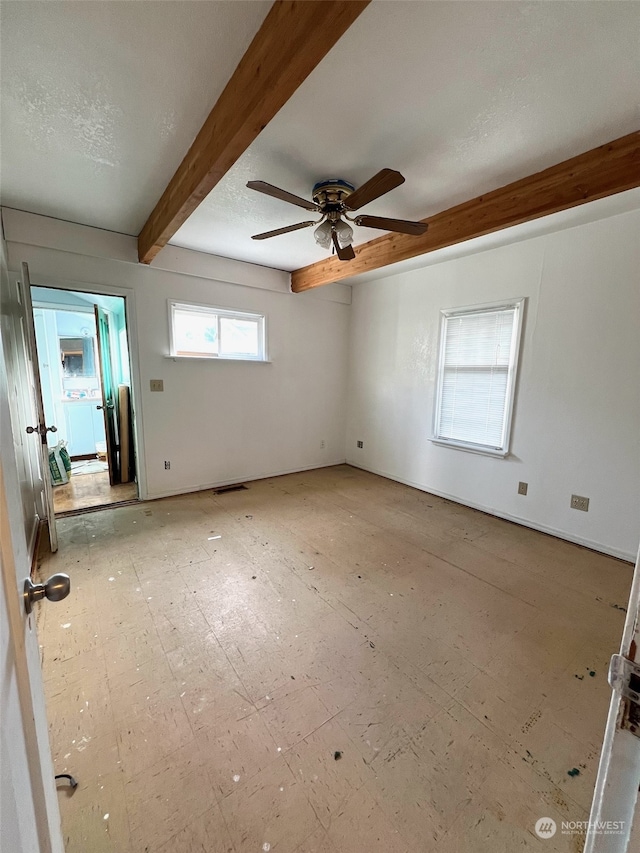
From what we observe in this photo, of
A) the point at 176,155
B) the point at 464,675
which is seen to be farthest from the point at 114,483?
the point at 464,675

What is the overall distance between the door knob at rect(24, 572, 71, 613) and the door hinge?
3.08 feet

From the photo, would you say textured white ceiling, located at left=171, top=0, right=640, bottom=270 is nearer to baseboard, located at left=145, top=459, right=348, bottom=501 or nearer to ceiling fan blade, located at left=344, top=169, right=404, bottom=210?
ceiling fan blade, located at left=344, top=169, right=404, bottom=210

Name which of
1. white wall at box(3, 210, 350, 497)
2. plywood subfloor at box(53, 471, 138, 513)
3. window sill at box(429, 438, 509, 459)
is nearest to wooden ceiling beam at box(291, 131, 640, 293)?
white wall at box(3, 210, 350, 497)

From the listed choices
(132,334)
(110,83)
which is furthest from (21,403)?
(110,83)

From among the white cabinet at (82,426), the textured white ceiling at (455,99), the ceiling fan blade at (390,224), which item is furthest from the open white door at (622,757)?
the white cabinet at (82,426)

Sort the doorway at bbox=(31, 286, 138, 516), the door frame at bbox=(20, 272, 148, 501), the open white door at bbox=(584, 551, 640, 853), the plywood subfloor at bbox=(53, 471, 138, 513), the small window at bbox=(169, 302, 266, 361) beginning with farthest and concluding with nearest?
the doorway at bbox=(31, 286, 138, 516)
the small window at bbox=(169, 302, 266, 361)
the plywood subfloor at bbox=(53, 471, 138, 513)
the door frame at bbox=(20, 272, 148, 501)
the open white door at bbox=(584, 551, 640, 853)

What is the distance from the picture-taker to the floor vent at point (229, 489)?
3.91 m

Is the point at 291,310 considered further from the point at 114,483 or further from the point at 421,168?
the point at 114,483

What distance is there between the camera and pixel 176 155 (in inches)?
79.4

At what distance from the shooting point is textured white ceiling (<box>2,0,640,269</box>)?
125cm

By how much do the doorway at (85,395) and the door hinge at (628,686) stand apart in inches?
155

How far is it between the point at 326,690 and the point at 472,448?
8.76 feet

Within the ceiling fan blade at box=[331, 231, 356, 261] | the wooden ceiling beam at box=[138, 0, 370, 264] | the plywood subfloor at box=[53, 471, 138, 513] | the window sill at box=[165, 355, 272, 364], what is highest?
the wooden ceiling beam at box=[138, 0, 370, 264]

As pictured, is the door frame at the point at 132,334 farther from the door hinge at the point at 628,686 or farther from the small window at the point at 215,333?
the door hinge at the point at 628,686
